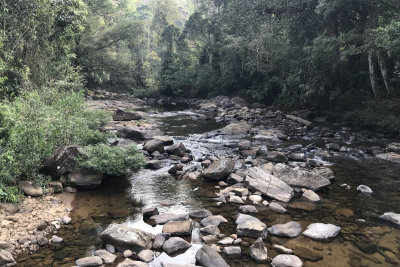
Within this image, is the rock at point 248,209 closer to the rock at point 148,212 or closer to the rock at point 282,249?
the rock at point 282,249

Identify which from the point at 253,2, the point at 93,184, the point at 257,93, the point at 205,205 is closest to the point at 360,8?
the point at 253,2

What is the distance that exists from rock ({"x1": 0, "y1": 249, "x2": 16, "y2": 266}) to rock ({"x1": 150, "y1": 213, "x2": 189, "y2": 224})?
265 centimetres

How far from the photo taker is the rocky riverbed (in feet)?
17.0

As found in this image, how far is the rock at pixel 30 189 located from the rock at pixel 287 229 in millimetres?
5416

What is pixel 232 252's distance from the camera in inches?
207

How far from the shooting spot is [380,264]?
4.96 metres

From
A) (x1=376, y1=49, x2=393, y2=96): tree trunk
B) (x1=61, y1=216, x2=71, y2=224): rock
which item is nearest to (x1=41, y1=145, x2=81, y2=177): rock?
(x1=61, y1=216, x2=71, y2=224): rock

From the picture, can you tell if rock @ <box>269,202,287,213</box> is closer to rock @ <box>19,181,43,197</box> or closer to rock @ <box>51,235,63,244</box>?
rock @ <box>51,235,63,244</box>

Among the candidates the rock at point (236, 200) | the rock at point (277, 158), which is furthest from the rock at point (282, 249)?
the rock at point (277, 158)

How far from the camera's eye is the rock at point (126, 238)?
17.4 feet

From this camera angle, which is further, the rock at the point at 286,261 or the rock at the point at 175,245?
the rock at the point at 175,245

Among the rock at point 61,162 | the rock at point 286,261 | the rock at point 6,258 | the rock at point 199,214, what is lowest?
the rock at point 199,214

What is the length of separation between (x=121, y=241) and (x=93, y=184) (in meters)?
3.42

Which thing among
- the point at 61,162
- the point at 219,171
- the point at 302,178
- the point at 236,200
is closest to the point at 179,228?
the point at 236,200
